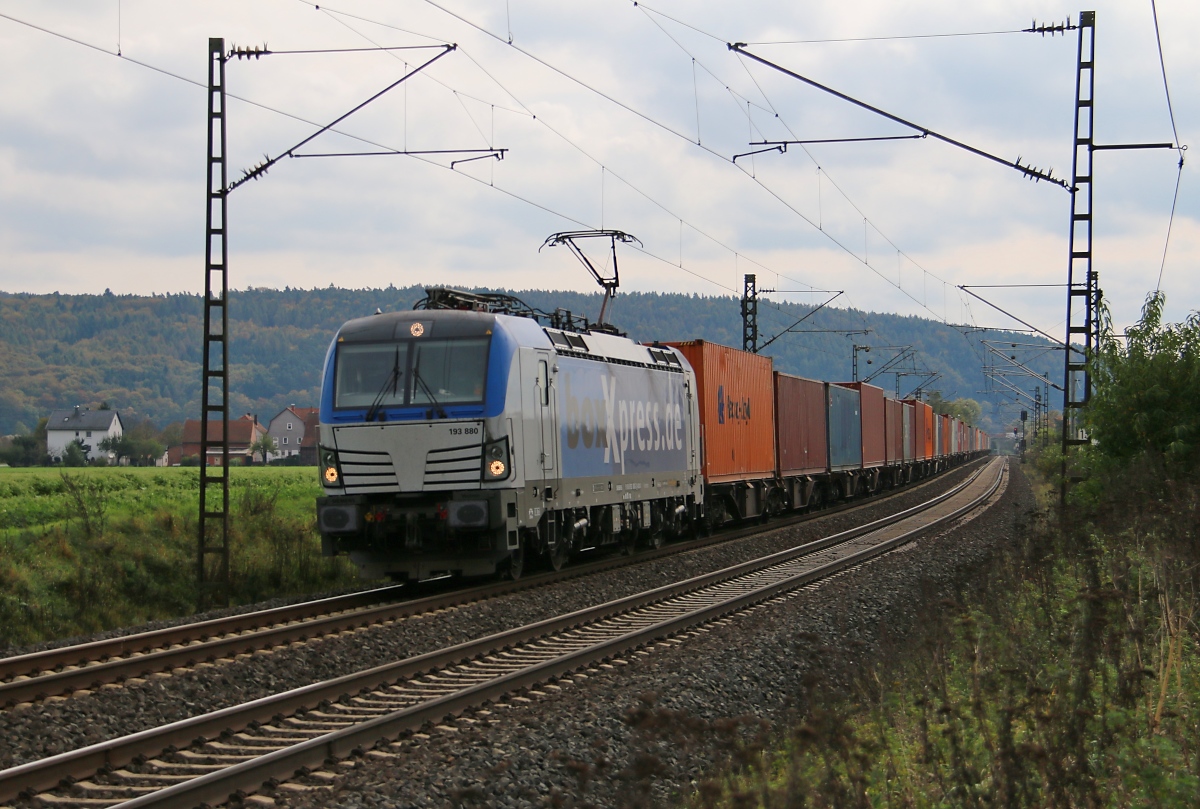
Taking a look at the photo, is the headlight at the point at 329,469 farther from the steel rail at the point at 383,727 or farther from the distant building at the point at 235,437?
the distant building at the point at 235,437

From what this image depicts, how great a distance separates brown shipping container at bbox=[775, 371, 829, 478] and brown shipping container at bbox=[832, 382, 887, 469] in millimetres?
5710

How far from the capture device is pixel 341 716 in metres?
8.38

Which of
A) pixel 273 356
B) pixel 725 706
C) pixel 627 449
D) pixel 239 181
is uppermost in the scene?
pixel 273 356

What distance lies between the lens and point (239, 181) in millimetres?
16203

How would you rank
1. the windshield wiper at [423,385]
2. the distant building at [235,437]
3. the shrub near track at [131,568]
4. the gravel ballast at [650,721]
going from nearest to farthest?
the gravel ballast at [650,721], the windshield wiper at [423,385], the shrub near track at [131,568], the distant building at [235,437]

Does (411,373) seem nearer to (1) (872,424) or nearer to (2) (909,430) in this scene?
(1) (872,424)

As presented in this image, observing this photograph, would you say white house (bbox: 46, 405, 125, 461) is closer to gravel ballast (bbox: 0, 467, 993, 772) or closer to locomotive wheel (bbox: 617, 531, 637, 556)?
locomotive wheel (bbox: 617, 531, 637, 556)

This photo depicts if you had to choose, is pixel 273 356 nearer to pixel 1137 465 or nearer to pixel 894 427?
pixel 894 427

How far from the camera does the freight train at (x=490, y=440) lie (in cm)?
1438

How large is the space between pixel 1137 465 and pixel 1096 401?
Answer: 110 inches

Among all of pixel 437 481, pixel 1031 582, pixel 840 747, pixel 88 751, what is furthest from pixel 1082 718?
pixel 437 481

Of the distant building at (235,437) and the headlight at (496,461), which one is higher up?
the distant building at (235,437)

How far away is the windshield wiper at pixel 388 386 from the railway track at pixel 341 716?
147 inches

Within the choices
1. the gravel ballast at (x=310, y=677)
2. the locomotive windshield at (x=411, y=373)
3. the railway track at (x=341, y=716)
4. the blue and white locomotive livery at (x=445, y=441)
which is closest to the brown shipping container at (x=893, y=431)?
the gravel ballast at (x=310, y=677)
